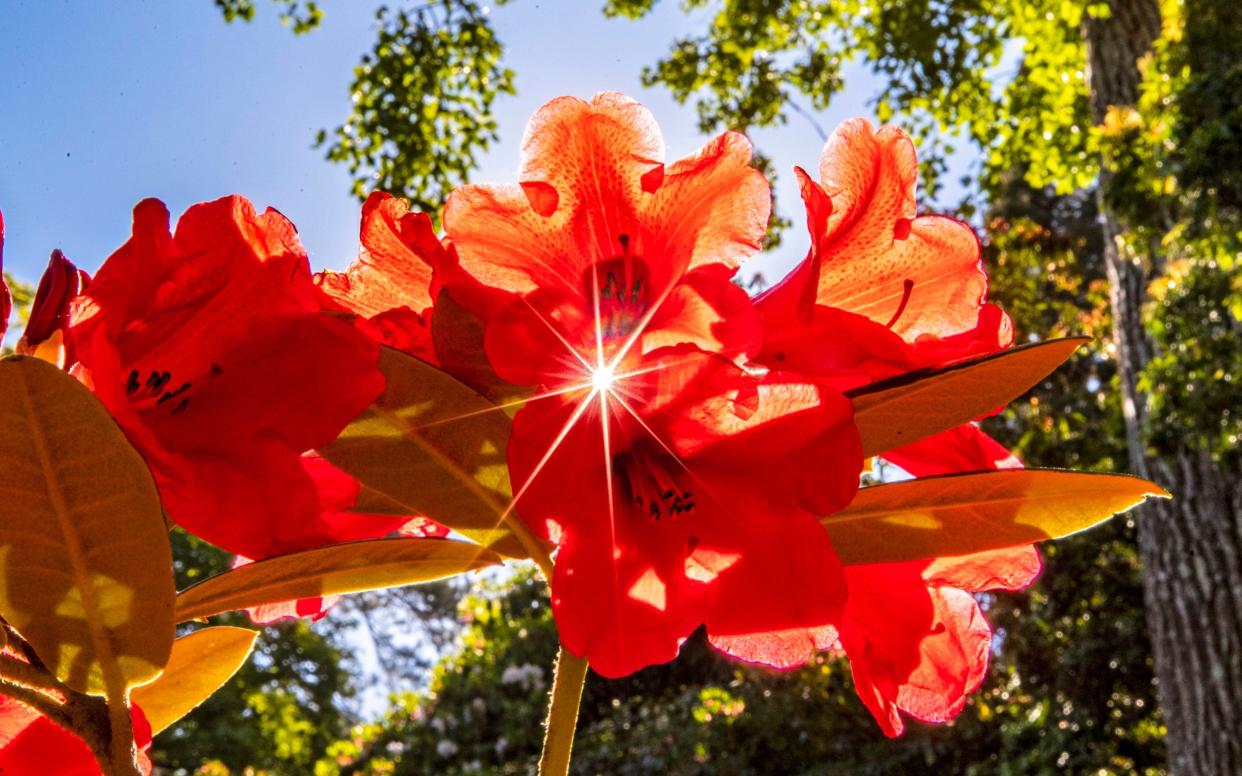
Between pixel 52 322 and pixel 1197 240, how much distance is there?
365 centimetres

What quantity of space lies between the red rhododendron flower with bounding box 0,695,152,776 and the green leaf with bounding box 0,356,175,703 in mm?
100

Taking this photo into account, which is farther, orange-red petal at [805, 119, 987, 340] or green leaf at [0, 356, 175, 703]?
orange-red petal at [805, 119, 987, 340]

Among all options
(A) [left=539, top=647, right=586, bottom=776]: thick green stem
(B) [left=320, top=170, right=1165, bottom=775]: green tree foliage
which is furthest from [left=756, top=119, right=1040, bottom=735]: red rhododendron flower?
(B) [left=320, top=170, right=1165, bottom=775]: green tree foliage

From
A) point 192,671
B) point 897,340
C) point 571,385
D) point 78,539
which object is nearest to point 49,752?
point 192,671

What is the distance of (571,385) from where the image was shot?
1.21 feet

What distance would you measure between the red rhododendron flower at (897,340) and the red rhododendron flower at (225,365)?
0.17 metres

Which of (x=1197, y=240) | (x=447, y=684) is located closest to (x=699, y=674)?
(x=447, y=684)

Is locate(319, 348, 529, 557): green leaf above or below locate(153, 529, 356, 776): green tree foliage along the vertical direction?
below

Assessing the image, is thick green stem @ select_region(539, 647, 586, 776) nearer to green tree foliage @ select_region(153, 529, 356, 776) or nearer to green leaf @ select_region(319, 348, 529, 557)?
green leaf @ select_region(319, 348, 529, 557)

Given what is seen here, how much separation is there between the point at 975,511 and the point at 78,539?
32 cm

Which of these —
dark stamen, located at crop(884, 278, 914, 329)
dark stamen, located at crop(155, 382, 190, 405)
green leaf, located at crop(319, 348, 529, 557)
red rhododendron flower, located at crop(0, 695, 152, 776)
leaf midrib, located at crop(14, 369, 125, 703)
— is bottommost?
red rhododendron flower, located at crop(0, 695, 152, 776)

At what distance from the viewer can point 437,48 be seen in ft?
16.6

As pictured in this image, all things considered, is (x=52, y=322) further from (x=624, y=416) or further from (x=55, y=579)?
(x=624, y=416)

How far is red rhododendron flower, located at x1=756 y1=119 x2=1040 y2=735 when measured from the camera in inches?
15.7
